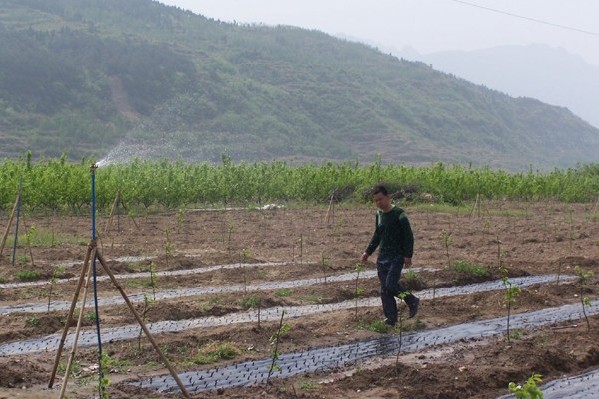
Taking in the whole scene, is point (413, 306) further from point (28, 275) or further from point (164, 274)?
point (28, 275)

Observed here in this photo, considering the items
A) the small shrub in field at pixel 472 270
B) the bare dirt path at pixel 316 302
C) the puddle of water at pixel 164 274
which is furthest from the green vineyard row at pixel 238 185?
the small shrub in field at pixel 472 270

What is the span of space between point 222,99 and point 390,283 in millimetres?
75510

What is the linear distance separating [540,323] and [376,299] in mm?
2485

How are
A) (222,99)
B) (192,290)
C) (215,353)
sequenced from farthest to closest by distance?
(222,99) → (192,290) → (215,353)

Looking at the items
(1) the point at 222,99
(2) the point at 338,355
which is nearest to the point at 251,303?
(2) the point at 338,355

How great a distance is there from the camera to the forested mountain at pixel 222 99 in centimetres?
7025

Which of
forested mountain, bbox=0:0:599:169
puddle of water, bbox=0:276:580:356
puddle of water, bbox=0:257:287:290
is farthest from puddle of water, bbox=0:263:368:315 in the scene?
forested mountain, bbox=0:0:599:169

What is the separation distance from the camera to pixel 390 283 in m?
9.82

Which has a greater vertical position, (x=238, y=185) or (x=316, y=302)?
(x=316, y=302)

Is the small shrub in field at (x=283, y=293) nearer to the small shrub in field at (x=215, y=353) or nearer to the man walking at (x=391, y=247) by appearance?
the man walking at (x=391, y=247)

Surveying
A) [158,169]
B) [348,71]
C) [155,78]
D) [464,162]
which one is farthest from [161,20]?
[158,169]

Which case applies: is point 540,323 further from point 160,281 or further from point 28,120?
point 28,120

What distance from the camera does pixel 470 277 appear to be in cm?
1399

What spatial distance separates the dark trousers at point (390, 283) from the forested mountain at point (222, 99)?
159ft
